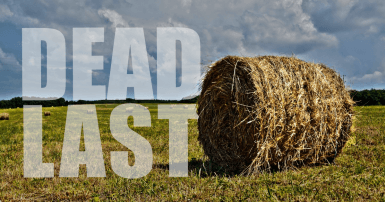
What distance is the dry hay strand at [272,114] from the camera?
5625mm

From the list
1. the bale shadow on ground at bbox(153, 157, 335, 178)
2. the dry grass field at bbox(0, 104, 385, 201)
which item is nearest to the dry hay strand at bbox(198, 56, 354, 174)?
the bale shadow on ground at bbox(153, 157, 335, 178)

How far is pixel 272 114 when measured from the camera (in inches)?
215

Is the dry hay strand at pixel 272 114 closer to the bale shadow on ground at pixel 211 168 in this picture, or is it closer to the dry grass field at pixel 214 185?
the bale shadow on ground at pixel 211 168

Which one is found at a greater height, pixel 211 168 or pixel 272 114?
pixel 272 114

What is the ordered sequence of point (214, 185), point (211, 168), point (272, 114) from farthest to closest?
point (211, 168)
point (272, 114)
point (214, 185)

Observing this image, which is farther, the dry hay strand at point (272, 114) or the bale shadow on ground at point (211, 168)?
the bale shadow on ground at point (211, 168)

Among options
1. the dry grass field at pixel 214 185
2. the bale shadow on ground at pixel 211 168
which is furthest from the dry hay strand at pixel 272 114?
the dry grass field at pixel 214 185

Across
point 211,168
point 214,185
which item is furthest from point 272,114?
point 211,168

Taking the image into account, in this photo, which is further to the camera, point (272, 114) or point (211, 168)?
point (211, 168)

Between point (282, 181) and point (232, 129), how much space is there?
70.6 inches

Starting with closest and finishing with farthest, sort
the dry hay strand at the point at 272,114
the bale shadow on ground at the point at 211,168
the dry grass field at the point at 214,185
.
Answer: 1. the dry grass field at the point at 214,185
2. the dry hay strand at the point at 272,114
3. the bale shadow on ground at the point at 211,168

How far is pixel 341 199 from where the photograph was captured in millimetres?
4309

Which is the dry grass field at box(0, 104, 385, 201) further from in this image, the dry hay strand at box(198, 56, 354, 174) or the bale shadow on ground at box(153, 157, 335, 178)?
the dry hay strand at box(198, 56, 354, 174)

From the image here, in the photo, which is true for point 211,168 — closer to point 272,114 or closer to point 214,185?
point 214,185
